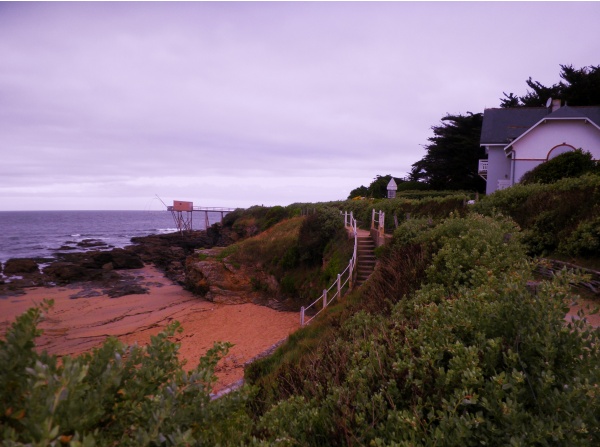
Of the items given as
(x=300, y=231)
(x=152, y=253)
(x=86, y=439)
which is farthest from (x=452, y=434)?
(x=152, y=253)

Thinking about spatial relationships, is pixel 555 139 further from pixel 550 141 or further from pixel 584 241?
pixel 584 241

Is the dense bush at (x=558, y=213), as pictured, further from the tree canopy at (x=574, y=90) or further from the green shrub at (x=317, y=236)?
the tree canopy at (x=574, y=90)

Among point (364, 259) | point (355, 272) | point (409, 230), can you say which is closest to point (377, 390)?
point (409, 230)

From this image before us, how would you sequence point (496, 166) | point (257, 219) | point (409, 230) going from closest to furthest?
point (409, 230)
point (496, 166)
point (257, 219)

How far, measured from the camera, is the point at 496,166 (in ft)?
92.0

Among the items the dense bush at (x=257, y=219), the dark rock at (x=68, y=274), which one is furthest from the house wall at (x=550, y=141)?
the dark rock at (x=68, y=274)

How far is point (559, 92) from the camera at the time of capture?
124ft

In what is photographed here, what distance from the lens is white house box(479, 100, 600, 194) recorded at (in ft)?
78.8

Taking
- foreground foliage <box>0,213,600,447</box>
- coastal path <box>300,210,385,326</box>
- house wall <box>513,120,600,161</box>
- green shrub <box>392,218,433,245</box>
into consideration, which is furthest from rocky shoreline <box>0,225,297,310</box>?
house wall <box>513,120,600,161</box>

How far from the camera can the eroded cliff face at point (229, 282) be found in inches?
896

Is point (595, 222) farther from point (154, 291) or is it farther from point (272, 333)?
point (154, 291)

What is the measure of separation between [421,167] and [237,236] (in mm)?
20913

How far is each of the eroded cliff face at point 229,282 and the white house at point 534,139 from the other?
15386 mm

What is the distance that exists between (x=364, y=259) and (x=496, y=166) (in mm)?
16074
